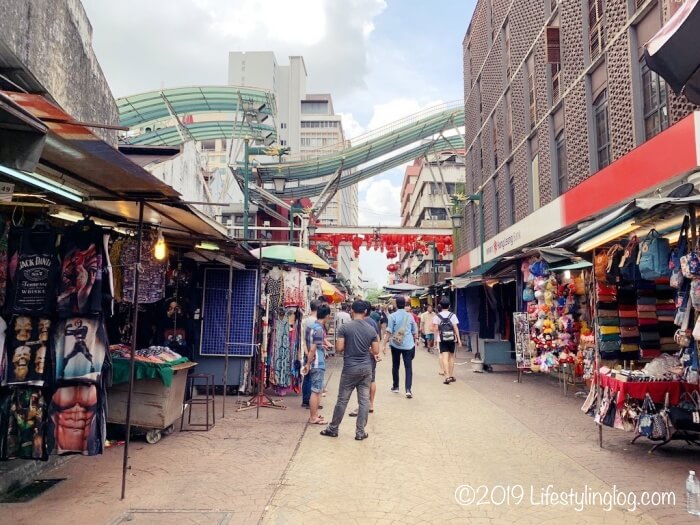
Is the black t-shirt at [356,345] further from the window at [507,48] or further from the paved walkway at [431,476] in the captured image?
the window at [507,48]

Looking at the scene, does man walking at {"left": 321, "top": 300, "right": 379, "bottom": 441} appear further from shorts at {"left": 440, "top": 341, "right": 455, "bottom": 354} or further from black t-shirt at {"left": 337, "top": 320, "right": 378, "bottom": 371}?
shorts at {"left": 440, "top": 341, "right": 455, "bottom": 354}

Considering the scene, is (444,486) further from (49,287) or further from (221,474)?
(49,287)

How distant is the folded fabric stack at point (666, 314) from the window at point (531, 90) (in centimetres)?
1041

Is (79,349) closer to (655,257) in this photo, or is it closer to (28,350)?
(28,350)

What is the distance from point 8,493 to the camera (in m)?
4.71

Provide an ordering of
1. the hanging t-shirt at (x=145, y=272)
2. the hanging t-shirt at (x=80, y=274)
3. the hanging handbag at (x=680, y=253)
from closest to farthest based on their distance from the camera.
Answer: the hanging t-shirt at (x=80, y=274) < the hanging handbag at (x=680, y=253) < the hanging t-shirt at (x=145, y=272)

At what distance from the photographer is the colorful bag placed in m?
5.20

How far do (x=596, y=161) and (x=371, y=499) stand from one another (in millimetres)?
9985

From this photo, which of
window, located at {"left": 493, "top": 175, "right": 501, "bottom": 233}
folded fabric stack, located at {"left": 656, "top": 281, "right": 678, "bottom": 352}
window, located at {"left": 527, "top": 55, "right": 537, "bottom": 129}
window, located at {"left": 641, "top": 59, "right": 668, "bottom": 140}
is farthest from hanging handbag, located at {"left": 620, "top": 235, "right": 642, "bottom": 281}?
window, located at {"left": 493, "top": 175, "right": 501, "bottom": 233}

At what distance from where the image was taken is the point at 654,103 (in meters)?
9.14

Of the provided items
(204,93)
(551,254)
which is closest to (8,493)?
(551,254)

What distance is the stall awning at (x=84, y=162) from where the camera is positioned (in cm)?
300

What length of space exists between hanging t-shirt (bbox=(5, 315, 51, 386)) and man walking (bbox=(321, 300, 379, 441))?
3.43 m

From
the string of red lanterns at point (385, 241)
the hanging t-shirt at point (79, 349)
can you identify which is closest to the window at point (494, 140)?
the string of red lanterns at point (385, 241)
